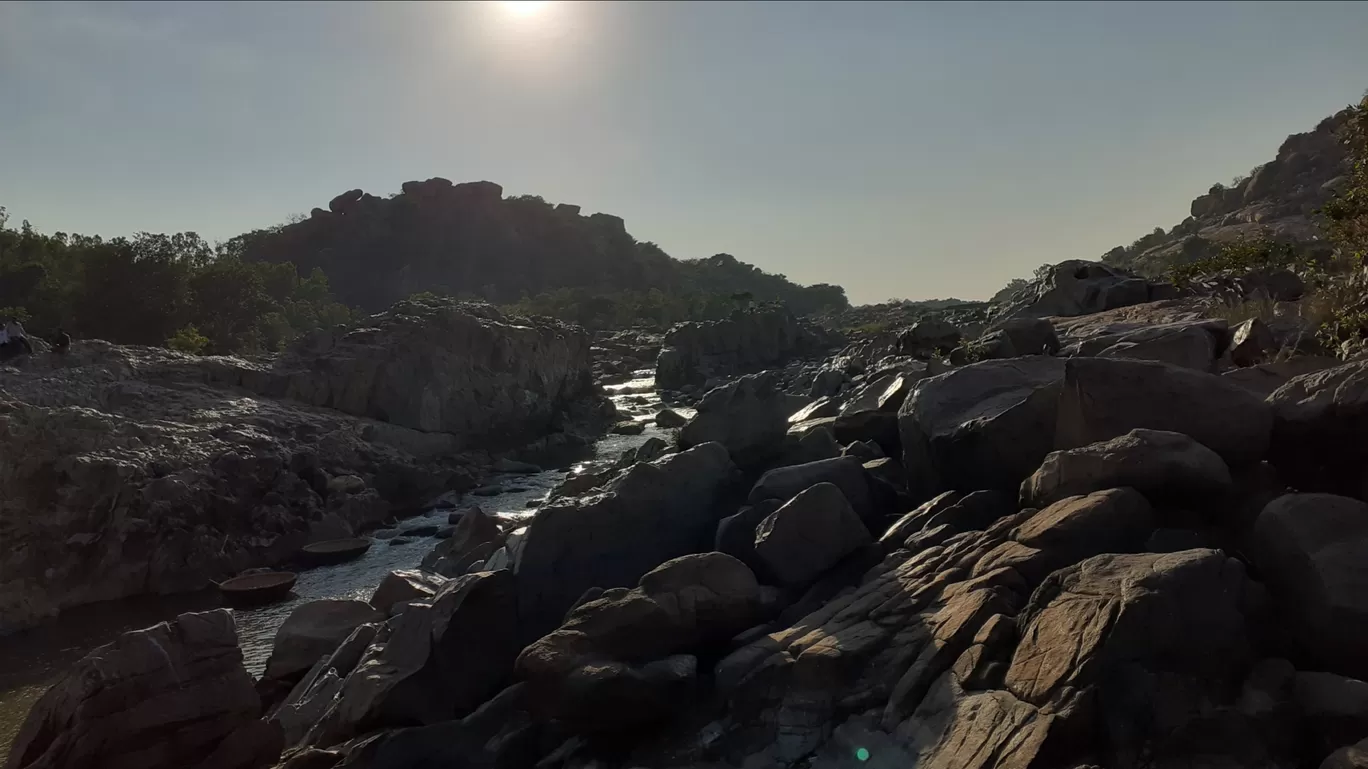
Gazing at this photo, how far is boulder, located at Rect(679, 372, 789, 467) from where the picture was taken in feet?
48.9

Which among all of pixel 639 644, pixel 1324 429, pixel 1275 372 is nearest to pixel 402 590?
pixel 639 644

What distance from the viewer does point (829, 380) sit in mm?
32562

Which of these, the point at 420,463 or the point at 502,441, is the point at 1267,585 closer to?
the point at 420,463

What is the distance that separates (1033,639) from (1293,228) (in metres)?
62.7

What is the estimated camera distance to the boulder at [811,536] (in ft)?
32.3

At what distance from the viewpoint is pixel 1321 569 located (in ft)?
20.6

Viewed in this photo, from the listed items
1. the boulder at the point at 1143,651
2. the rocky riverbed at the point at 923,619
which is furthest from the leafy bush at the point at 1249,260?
the boulder at the point at 1143,651

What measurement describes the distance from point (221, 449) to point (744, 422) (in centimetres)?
1767

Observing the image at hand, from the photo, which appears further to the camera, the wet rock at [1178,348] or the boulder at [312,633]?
the boulder at [312,633]

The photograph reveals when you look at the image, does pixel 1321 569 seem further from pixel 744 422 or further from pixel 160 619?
pixel 160 619

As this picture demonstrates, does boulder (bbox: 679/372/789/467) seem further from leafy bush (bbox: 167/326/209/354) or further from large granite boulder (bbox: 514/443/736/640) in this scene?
leafy bush (bbox: 167/326/209/354)

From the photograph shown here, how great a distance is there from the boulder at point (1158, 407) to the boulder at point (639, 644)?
4.14m

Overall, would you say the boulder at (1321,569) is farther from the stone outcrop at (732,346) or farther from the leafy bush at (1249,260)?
the stone outcrop at (732,346)

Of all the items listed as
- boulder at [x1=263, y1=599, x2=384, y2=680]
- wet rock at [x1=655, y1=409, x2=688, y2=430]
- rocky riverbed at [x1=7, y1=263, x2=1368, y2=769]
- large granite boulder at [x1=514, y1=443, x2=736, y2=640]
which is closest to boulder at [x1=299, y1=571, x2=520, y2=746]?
rocky riverbed at [x1=7, y1=263, x2=1368, y2=769]
